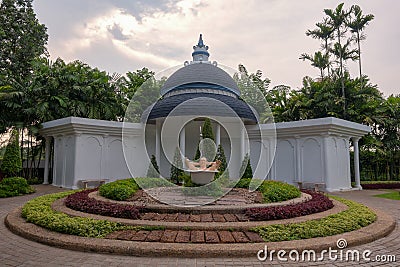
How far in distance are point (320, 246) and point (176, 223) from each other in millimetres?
2871

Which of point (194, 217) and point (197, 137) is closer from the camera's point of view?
point (194, 217)

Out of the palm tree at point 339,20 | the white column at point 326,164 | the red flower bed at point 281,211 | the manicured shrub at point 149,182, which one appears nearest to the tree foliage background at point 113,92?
the palm tree at point 339,20

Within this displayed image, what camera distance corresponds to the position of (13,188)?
13.6 m

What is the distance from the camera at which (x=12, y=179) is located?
13.9 meters

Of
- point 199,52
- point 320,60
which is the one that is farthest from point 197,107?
point 320,60

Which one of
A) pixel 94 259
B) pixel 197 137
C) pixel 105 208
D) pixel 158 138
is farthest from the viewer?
pixel 197 137

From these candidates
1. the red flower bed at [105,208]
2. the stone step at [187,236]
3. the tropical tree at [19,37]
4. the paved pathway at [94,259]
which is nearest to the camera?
the paved pathway at [94,259]

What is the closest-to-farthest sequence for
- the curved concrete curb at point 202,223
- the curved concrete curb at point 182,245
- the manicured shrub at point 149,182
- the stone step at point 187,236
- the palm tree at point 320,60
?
the curved concrete curb at point 182,245
the stone step at point 187,236
the curved concrete curb at point 202,223
the manicured shrub at point 149,182
the palm tree at point 320,60

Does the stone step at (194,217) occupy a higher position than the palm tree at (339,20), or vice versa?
the palm tree at (339,20)

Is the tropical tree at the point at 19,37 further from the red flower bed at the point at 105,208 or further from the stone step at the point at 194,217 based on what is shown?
the stone step at the point at 194,217

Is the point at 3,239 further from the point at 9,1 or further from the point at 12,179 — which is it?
the point at 9,1

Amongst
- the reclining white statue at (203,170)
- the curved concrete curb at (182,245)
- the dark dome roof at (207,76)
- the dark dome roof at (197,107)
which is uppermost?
the dark dome roof at (207,76)

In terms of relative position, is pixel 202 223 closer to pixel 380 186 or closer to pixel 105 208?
pixel 105 208

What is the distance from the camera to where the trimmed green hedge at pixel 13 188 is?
13238 millimetres
